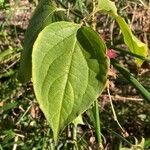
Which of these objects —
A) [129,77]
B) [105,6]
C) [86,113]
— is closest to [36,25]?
[105,6]

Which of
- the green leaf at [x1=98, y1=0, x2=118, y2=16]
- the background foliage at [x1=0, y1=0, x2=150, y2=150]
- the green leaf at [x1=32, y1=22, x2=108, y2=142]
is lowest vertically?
the background foliage at [x1=0, y1=0, x2=150, y2=150]

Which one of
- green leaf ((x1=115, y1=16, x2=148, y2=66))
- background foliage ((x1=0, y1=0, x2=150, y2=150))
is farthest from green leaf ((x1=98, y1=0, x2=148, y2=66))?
background foliage ((x1=0, y1=0, x2=150, y2=150))

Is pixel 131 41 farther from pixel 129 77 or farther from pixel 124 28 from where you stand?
pixel 129 77

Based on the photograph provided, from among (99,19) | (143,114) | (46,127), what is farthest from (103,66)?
(99,19)

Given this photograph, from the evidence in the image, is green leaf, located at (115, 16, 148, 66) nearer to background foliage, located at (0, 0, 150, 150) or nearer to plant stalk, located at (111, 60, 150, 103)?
plant stalk, located at (111, 60, 150, 103)

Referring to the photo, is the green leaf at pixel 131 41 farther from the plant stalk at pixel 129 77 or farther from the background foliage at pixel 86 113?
the background foliage at pixel 86 113

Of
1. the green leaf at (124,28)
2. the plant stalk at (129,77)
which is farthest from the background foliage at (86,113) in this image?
the green leaf at (124,28)

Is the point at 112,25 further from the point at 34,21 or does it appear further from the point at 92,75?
the point at 92,75
